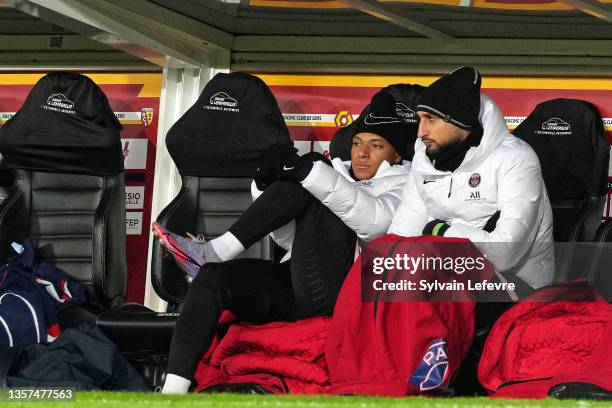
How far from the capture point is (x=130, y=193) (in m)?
6.68

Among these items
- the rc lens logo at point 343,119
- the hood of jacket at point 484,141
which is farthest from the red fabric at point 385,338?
the rc lens logo at point 343,119

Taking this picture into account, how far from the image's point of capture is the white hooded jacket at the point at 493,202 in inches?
179

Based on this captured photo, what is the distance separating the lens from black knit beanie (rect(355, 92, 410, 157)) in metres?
5.41

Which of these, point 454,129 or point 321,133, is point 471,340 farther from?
point 321,133

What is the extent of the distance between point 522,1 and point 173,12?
5.45ft

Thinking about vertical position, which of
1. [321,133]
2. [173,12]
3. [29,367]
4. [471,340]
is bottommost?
[29,367]

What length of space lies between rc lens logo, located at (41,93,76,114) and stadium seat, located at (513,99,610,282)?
2133mm

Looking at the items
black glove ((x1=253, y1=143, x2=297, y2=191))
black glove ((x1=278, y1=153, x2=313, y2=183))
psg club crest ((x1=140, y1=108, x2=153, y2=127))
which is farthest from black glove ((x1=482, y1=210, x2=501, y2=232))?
psg club crest ((x1=140, y1=108, x2=153, y2=127))

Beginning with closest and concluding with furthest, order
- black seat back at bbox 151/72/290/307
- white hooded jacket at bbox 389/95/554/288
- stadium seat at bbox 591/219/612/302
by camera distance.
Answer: white hooded jacket at bbox 389/95/554/288 → stadium seat at bbox 591/219/612/302 → black seat back at bbox 151/72/290/307

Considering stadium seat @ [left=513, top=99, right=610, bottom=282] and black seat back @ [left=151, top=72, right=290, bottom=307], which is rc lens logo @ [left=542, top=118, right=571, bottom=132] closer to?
stadium seat @ [left=513, top=99, right=610, bottom=282]

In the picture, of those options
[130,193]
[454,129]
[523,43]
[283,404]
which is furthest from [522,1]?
[283,404]

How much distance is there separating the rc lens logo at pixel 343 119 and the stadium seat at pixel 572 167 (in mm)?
1155

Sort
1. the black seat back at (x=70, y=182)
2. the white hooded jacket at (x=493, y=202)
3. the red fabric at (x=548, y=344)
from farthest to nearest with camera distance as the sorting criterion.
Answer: the black seat back at (x=70, y=182) → the white hooded jacket at (x=493, y=202) → the red fabric at (x=548, y=344)

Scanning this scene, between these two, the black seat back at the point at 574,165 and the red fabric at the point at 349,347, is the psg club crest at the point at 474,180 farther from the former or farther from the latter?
the black seat back at the point at 574,165
